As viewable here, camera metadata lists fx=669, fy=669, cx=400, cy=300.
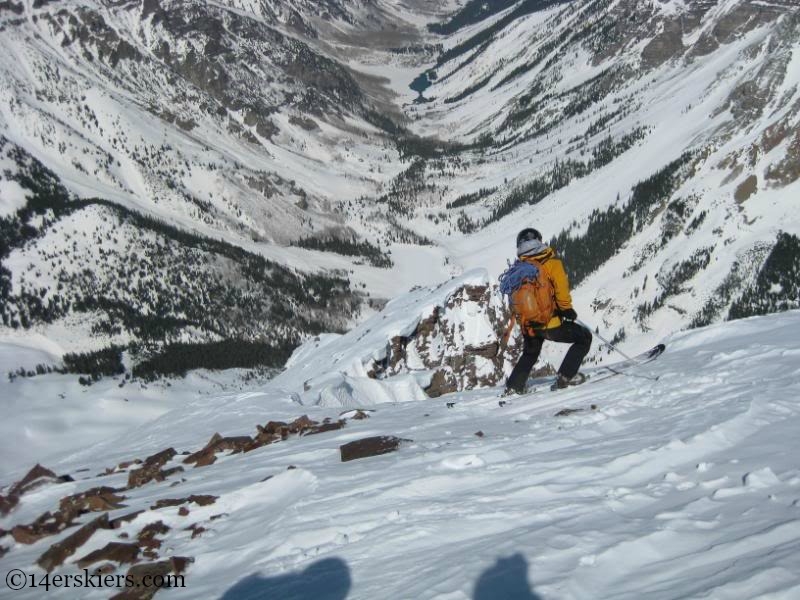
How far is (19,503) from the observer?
14555 millimetres

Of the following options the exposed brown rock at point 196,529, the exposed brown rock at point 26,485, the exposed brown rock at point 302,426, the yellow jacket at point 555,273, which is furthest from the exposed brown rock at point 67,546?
the yellow jacket at point 555,273

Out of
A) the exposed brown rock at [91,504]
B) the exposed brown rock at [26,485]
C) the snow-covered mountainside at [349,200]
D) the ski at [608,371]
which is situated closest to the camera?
the exposed brown rock at [91,504]

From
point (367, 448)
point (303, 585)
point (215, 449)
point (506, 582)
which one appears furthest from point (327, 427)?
point (506, 582)

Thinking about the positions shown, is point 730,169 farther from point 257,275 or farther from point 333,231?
→ point 333,231

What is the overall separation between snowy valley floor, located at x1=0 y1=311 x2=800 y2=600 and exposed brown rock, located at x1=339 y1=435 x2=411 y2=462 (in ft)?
1.11

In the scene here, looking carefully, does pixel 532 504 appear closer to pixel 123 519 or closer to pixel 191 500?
pixel 191 500

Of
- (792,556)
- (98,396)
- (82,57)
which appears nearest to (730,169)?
(98,396)

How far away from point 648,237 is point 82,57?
16128 centimetres

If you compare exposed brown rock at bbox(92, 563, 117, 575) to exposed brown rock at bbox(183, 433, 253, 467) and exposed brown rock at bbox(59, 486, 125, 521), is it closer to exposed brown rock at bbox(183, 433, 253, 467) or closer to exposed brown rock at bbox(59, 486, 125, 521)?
exposed brown rock at bbox(59, 486, 125, 521)

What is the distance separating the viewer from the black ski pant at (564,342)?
14.7m

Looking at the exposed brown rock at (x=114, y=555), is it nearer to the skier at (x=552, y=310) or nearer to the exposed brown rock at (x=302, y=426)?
the exposed brown rock at (x=302, y=426)

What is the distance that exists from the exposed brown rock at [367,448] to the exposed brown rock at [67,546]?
13.7 ft

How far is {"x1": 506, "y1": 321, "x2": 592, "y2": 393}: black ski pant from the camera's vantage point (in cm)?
1473

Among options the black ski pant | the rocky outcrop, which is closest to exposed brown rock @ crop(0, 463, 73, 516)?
the black ski pant
